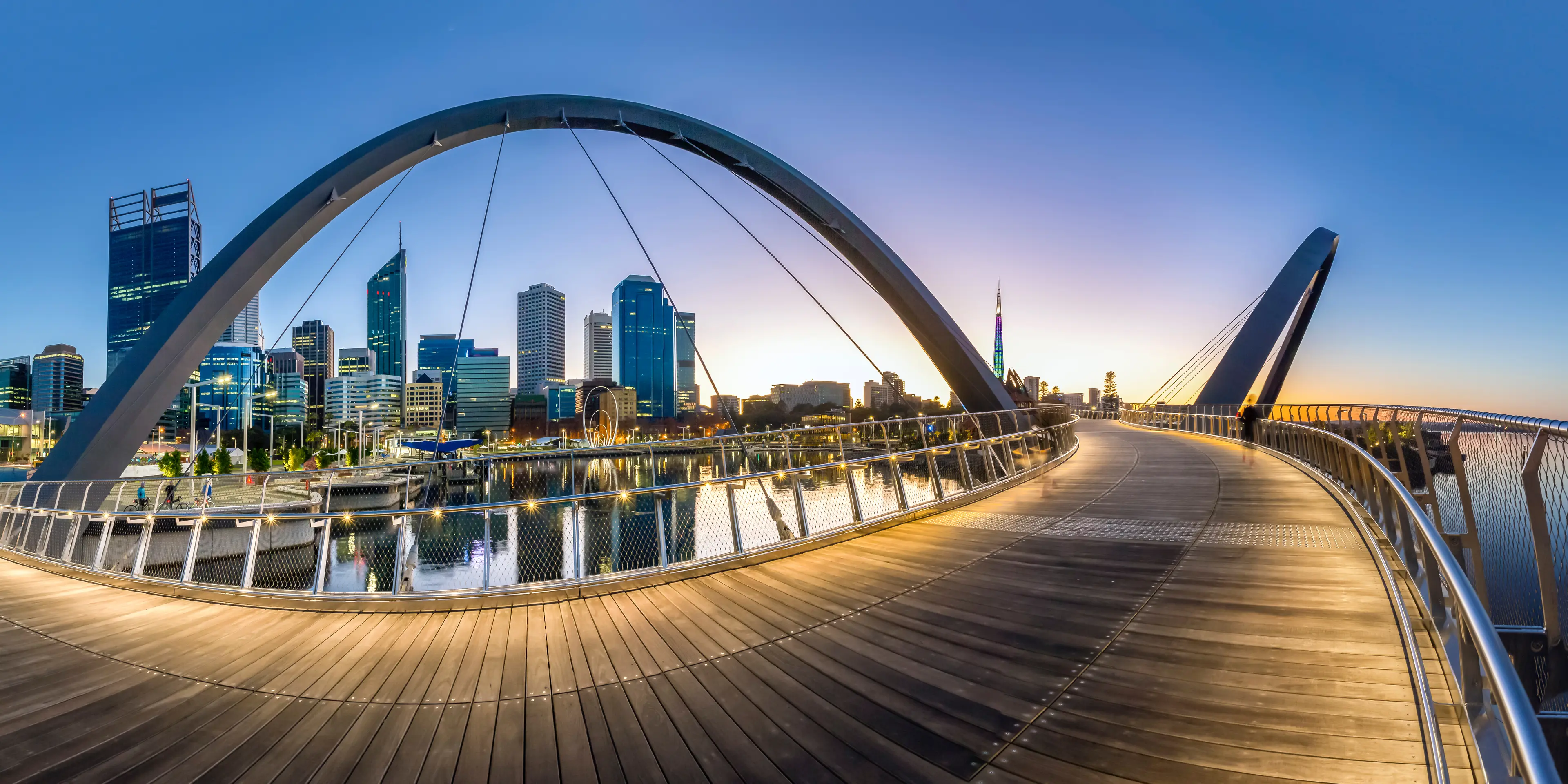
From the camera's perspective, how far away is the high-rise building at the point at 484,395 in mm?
84250

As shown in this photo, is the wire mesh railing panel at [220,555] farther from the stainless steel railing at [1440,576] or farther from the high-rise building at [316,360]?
the high-rise building at [316,360]

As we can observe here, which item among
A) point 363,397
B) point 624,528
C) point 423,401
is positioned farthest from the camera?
point 363,397

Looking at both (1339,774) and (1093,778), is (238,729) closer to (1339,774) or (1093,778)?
(1093,778)

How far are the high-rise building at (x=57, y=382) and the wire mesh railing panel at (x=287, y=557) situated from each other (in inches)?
7367

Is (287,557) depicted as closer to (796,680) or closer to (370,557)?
(370,557)

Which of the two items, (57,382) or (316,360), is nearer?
(57,382)

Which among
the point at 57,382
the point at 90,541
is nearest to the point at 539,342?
the point at 57,382

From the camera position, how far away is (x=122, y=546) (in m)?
10.2

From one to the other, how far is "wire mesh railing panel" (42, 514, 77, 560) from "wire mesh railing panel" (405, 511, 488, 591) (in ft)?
22.4

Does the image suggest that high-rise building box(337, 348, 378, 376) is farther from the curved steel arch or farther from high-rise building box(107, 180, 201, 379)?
the curved steel arch

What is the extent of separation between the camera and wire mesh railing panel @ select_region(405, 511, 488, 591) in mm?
5512

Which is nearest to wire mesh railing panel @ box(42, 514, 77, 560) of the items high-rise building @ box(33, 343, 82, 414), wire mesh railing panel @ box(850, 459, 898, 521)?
wire mesh railing panel @ box(850, 459, 898, 521)

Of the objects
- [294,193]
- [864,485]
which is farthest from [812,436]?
[294,193]

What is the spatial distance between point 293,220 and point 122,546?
6.85 m
